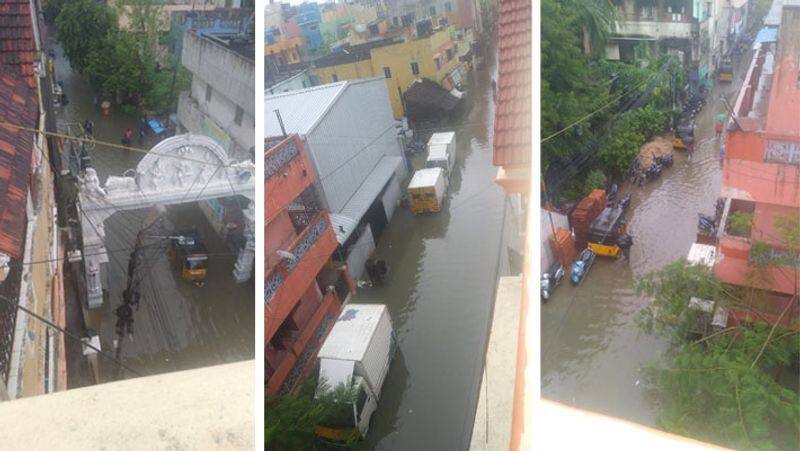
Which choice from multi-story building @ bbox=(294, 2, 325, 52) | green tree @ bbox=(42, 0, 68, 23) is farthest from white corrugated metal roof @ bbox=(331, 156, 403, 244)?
green tree @ bbox=(42, 0, 68, 23)

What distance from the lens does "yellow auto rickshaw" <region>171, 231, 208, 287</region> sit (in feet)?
5.60

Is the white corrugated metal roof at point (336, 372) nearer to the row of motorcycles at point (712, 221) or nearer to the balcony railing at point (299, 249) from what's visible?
the balcony railing at point (299, 249)

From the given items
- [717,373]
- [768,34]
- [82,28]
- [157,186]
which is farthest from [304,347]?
[768,34]

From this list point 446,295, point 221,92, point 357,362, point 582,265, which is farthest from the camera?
point 221,92

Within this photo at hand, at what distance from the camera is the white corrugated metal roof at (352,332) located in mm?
1312

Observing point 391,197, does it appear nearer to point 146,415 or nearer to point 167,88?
point 167,88

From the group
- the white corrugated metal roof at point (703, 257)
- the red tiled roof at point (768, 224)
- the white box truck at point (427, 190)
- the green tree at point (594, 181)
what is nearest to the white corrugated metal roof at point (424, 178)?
the white box truck at point (427, 190)

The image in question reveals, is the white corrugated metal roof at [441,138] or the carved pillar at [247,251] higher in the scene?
the white corrugated metal roof at [441,138]

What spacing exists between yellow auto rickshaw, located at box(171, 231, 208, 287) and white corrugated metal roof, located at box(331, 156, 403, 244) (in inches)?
18.9

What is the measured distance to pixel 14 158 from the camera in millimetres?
1678

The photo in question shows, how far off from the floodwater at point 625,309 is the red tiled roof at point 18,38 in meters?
1.31

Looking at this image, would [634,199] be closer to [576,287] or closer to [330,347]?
[576,287]

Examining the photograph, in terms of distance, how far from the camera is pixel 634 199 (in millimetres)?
1559

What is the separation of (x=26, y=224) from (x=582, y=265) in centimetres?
124
